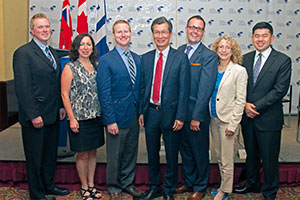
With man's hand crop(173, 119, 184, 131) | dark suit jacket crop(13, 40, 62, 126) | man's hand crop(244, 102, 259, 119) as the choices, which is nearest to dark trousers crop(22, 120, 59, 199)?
dark suit jacket crop(13, 40, 62, 126)

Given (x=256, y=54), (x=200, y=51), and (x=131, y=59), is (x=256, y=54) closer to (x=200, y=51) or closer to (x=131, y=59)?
(x=200, y=51)

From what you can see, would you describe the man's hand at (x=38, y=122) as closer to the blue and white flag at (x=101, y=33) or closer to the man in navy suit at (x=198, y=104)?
the man in navy suit at (x=198, y=104)

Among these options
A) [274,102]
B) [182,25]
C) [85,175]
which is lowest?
[85,175]

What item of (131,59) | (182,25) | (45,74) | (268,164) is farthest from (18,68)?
(182,25)

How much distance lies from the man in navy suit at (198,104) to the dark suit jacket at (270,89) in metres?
0.43

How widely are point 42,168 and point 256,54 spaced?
7.59 ft

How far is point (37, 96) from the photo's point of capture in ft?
9.06

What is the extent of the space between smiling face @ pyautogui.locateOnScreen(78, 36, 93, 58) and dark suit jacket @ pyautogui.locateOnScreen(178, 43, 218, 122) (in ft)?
3.06

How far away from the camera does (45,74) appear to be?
2.78m

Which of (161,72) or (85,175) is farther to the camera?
(85,175)

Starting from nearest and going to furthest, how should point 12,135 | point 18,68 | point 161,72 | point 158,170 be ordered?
point 18,68
point 161,72
point 158,170
point 12,135

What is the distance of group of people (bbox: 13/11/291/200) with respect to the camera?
109 inches

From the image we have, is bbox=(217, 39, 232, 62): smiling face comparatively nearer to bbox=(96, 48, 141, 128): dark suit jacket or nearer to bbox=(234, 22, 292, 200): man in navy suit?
bbox=(234, 22, 292, 200): man in navy suit

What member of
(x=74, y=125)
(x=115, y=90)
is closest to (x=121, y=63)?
(x=115, y=90)
